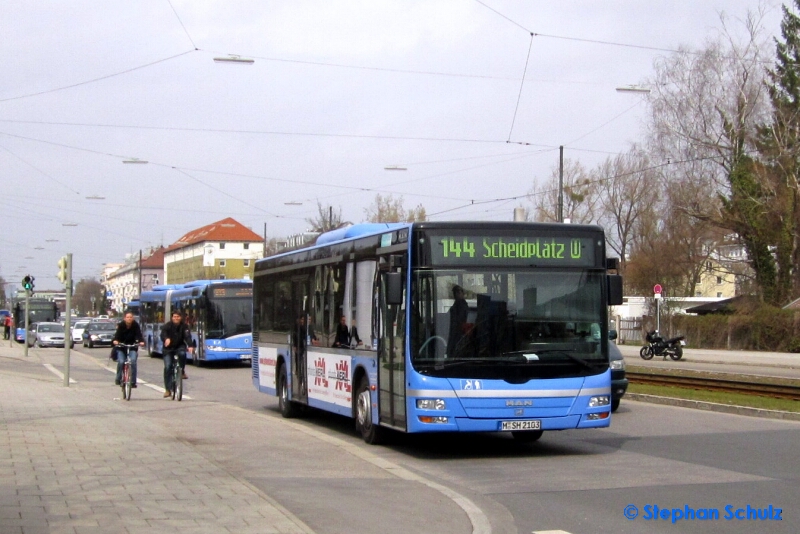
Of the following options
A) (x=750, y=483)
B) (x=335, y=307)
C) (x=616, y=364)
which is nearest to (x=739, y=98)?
(x=616, y=364)

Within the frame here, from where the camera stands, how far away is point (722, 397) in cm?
2012

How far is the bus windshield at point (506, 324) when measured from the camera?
39.5 feet

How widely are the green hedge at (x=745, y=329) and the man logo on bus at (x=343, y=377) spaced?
37.0 meters

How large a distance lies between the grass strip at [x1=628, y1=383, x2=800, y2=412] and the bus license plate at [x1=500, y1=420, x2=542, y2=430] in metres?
7.01

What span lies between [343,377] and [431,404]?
116 inches

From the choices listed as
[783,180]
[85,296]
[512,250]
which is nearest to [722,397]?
[512,250]

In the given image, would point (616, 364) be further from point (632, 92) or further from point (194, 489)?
point (632, 92)

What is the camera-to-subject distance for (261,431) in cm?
1455

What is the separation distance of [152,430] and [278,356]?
4.68m

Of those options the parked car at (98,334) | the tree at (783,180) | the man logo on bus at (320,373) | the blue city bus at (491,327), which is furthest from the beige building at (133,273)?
the blue city bus at (491,327)

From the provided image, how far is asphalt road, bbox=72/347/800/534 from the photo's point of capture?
8359 mm

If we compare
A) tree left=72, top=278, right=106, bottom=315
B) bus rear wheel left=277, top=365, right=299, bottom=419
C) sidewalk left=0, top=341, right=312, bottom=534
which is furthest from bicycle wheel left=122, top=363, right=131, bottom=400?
tree left=72, top=278, right=106, bottom=315

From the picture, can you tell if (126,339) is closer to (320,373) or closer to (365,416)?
(320,373)

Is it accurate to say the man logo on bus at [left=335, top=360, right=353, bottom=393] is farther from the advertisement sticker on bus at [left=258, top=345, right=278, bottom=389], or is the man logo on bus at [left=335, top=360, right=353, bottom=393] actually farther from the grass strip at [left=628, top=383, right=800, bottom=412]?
the grass strip at [left=628, top=383, right=800, bottom=412]
